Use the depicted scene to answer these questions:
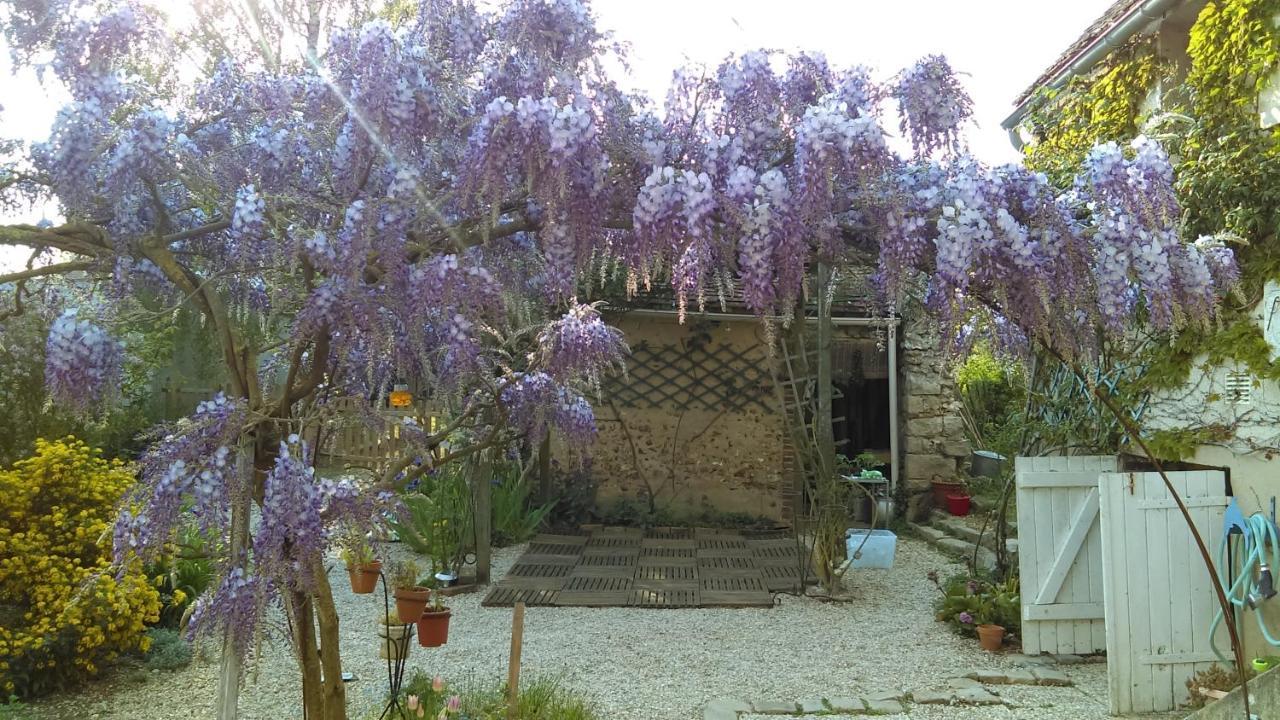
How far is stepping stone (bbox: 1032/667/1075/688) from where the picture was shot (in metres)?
4.21

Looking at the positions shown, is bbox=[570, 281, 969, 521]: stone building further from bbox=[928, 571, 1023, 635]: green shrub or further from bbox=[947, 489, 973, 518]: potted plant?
bbox=[928, 571, 1023, 635]: green shrub

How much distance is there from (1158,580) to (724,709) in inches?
74.8

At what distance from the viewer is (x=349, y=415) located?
8.14 ft

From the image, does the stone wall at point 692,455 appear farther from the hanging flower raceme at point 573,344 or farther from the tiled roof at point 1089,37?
the hanging flower raceme at point 573,344

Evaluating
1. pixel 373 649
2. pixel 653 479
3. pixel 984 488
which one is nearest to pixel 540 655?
pixel 373 649

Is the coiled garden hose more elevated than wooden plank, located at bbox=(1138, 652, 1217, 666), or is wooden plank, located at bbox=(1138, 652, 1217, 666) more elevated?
the coiled garden hose

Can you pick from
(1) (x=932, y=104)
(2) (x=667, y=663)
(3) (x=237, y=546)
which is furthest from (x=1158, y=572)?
(3) (x=237, y=546)

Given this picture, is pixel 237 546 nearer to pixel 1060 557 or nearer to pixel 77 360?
pixel 77 360

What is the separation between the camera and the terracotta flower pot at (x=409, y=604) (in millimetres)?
4164

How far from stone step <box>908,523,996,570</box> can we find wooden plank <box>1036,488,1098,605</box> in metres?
1.42

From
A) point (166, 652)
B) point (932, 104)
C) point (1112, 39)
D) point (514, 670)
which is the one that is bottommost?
point (166, 652)

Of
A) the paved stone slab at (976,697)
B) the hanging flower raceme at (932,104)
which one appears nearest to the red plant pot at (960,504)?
the paved stone slab at (976,697)

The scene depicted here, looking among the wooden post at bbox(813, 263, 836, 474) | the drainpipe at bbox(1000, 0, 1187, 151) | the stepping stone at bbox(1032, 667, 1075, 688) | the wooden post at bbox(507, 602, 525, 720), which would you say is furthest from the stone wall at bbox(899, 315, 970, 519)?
the wooden post at bbox(507, 602, 525, 720)

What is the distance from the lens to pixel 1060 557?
4586 mm
